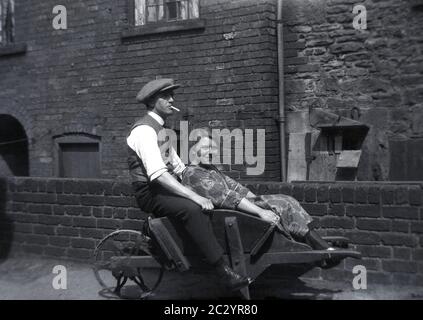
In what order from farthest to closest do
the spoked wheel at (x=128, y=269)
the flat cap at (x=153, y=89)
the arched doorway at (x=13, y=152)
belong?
the arched doorway at (x=13, y=152) < the spoked wheel at (x=128, y=269) < the flat cap at (x=153, y=89)

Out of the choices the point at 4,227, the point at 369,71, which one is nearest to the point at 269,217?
the point at 369,71

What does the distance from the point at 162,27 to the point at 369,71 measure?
327 centimetres

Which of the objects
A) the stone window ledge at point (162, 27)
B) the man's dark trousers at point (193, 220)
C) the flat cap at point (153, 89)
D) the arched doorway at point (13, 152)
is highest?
the stone window ledge at point (162, 27)

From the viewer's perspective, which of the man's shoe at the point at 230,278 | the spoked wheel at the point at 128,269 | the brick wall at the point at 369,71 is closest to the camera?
the man's shoe at the point at 230,278

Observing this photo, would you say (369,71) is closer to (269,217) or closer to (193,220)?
(269,217)

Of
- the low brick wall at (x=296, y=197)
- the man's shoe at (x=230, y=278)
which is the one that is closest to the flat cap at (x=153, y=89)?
Answer: the man's shoe at (x=230, y=278)

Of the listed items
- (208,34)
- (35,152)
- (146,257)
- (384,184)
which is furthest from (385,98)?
(35,152)

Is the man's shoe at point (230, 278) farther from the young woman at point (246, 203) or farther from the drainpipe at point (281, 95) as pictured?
the drainpipe at point (281, 95)

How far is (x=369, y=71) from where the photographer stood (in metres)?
7.53

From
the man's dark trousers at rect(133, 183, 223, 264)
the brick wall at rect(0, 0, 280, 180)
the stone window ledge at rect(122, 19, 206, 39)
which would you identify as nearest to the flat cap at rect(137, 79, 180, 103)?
the man's dark trousers at rect(133, 183, 223, 264)

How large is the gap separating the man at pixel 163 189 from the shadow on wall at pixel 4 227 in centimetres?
355

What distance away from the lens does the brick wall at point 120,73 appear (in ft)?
26.2

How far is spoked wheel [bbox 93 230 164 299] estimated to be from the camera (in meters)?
5.18

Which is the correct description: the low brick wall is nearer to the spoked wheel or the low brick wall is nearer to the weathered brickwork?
the spoked wheel
